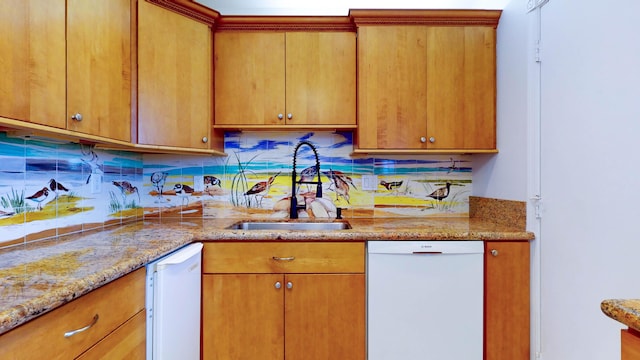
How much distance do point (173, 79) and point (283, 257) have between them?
1.15 metres

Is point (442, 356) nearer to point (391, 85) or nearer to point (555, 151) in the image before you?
point (555, 151)

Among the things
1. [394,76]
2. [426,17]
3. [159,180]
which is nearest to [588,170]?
[394,76]

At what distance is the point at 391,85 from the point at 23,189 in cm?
188

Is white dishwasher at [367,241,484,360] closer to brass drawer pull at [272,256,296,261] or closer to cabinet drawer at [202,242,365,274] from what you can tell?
cabinet drawer at [202,242,365,274]

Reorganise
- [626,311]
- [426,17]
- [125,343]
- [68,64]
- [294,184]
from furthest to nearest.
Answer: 1. [294,184]
2. [426,17]
3. [68,64]
4. [125,343]
5. [626,311]

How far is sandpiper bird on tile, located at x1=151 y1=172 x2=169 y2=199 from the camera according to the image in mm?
2309

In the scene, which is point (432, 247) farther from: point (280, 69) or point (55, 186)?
point (55, 186)

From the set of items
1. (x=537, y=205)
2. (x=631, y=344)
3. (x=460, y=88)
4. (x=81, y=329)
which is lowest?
(x=81, y=329)

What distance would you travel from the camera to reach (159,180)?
2.31 meters

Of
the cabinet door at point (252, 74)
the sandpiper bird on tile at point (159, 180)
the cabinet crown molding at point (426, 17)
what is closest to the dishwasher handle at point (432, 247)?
the cabinet door at point (252, 74)

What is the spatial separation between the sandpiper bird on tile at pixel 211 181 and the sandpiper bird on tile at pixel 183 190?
0.12 m

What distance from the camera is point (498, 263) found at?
1.67 meters

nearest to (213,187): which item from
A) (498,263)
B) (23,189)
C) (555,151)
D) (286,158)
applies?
(286,158)

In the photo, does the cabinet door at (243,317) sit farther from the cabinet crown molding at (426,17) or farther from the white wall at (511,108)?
the cabinet crown molding at (426,17)
